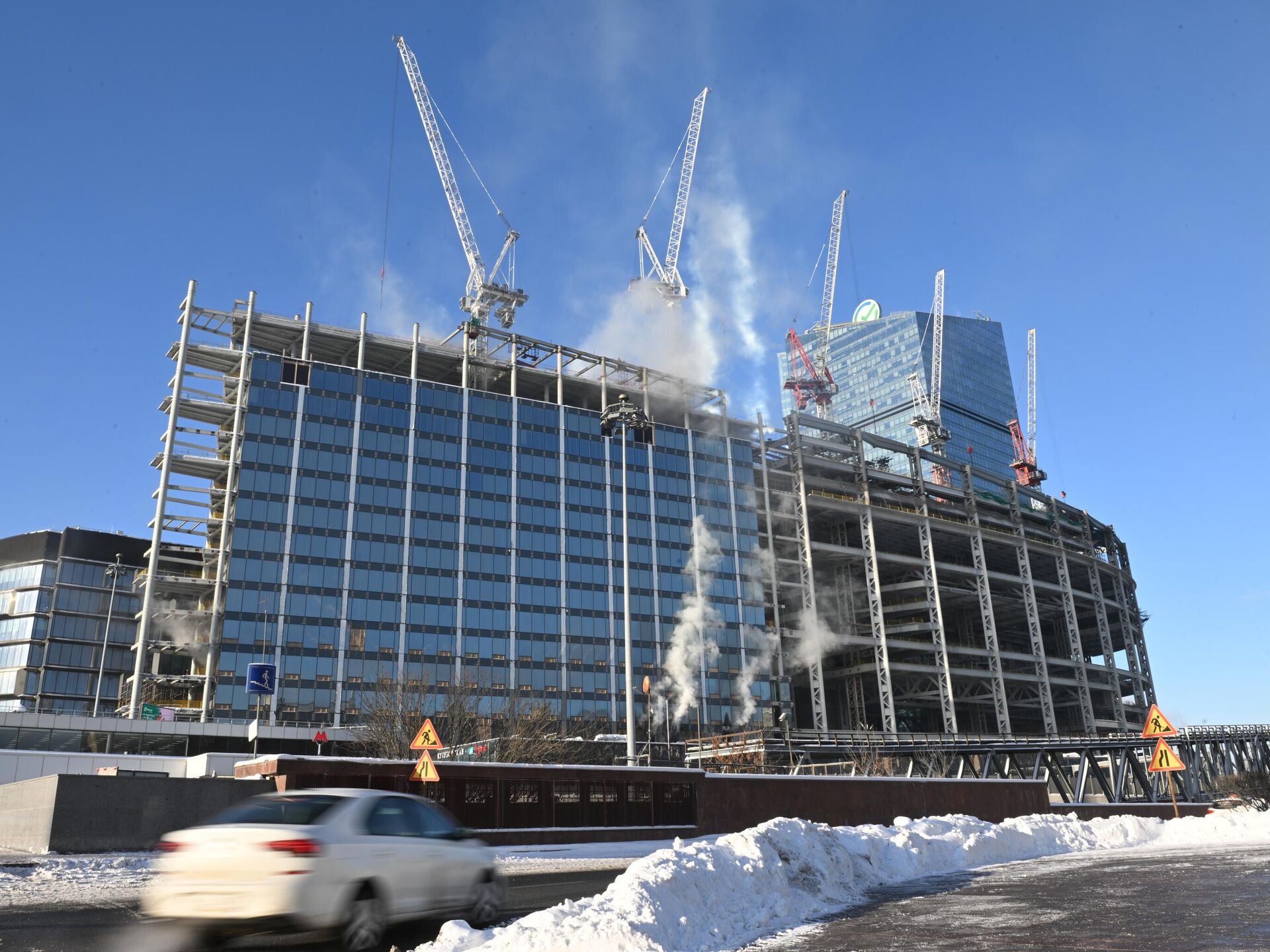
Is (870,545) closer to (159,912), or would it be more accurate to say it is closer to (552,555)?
(552,555)

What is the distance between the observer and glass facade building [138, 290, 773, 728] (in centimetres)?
7869

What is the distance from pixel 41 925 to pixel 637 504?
8595cm

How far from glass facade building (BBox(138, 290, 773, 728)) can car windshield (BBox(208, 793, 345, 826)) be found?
65.6m

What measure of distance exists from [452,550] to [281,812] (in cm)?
7770

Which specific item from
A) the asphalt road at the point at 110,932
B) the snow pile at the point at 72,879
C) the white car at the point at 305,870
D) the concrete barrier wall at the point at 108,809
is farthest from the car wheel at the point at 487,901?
the concrete barrier wall at the point at 108,809

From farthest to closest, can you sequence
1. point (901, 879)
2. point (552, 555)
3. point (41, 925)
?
point (552, 555), point (901, 879), point (41, 925)

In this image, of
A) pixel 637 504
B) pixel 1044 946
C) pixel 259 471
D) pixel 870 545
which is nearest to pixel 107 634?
pixel 259 471

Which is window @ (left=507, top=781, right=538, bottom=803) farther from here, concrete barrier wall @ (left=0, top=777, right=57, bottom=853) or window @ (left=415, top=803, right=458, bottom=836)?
A: window @ (left=415, top=803, right=458, bottom=836)

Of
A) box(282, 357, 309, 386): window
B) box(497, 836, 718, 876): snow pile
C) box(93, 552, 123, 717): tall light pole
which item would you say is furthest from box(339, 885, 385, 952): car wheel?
box(93, 552, 123, 717): tall light pole

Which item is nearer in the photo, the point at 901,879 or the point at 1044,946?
the point at 1044,946

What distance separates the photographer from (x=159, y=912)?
9.23 m

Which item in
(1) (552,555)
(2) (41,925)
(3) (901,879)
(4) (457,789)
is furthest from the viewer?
(1) (552,555)

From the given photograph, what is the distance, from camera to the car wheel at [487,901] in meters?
11.6


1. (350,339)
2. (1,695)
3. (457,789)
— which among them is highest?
(350,339)
